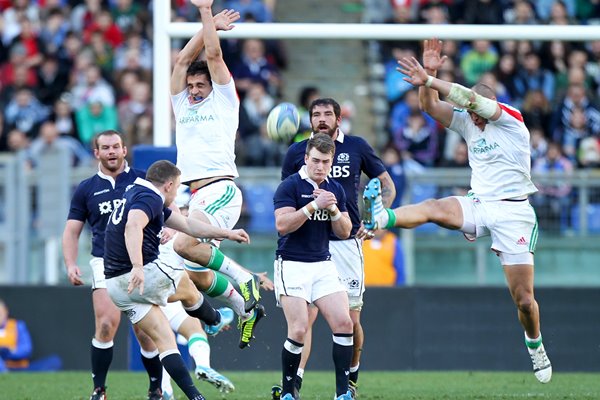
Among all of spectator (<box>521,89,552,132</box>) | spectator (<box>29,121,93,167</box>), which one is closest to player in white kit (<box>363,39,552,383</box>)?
spectator (<box>29,121,93,167</box>)

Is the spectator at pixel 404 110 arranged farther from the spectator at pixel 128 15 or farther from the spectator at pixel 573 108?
the spectator at pixel 128 15

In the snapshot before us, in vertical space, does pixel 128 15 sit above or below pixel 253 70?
above

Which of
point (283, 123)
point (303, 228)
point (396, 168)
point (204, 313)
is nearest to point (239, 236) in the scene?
point (303, 228)

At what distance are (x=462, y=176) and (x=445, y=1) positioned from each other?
568cm

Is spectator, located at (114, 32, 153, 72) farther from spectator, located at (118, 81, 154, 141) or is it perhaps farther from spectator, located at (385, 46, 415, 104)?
spectator, located at (385, 46, 415, 104)

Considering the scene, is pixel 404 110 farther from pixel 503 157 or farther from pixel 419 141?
pixel 503 157

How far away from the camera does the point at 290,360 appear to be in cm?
1041

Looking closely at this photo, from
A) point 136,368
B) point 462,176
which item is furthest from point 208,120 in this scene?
point 462,176

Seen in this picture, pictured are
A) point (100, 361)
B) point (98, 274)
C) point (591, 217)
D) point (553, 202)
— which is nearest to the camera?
point (100, 361)

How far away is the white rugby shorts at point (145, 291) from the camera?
33.7ft

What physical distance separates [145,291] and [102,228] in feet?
3.31

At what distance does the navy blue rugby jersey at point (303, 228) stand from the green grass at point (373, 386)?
5.82 ft

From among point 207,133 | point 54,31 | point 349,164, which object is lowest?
point 349,164

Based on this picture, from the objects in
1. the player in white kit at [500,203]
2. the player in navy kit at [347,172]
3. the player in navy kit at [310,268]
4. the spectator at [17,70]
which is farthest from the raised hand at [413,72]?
the spectator at [17,70]
